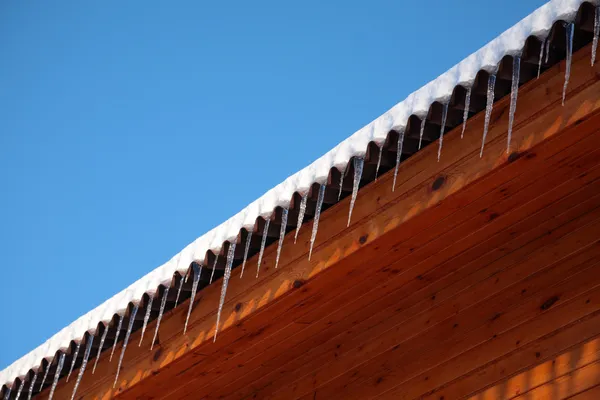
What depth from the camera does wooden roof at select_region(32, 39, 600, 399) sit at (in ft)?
12.2

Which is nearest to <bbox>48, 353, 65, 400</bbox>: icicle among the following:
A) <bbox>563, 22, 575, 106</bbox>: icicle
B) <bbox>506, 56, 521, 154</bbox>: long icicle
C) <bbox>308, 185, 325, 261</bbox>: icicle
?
<bbox>308, 185, 325, 261</bbox>: icicle

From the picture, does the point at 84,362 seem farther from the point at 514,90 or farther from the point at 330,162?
the point at 514,90

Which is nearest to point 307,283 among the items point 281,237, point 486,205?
point 281,237

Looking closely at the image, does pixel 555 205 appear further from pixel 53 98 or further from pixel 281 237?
pixel 53 98

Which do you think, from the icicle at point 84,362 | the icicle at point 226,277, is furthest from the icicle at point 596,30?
the icicle at point 84,362

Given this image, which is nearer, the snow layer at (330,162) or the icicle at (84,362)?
the snow layer at (330,162)

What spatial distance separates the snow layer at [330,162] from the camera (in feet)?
11.1

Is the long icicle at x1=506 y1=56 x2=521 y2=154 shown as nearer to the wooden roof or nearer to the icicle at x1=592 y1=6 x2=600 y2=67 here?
the wooden roof

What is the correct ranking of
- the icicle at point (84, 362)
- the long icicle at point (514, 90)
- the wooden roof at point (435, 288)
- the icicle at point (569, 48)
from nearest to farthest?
the icicle at point (569, 48) → the long icicle at point (514, 90) → the wooden roof at point (435, 288) → the icicle at point (84, 362)

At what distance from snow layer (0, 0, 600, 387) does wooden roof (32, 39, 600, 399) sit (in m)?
0.24

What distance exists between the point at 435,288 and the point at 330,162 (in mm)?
1086

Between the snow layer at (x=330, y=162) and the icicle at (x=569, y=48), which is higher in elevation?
the snow layer at (x=330, y=162)

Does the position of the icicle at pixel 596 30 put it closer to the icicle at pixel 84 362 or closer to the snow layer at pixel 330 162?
the snow layer at pixel 330 162

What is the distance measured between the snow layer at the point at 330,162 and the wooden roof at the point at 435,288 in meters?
0.24
